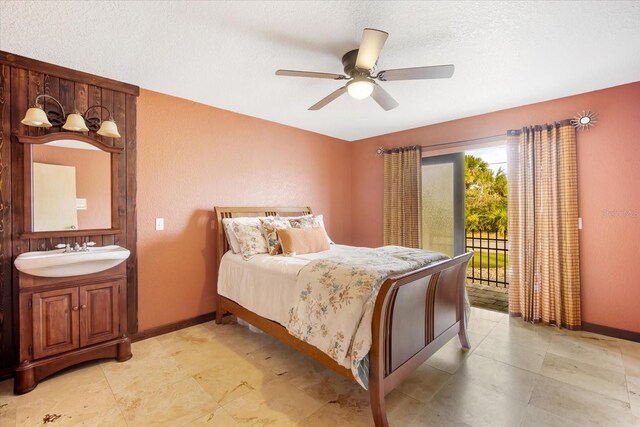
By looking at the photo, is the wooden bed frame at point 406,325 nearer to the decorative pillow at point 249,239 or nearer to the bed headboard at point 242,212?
the decorative pillow at point 249,239

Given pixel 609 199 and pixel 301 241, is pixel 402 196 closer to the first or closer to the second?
pixel 301 241

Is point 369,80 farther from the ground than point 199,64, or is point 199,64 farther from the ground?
point 199,64

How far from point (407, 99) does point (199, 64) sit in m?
2.15

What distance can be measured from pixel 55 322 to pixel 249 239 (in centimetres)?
162

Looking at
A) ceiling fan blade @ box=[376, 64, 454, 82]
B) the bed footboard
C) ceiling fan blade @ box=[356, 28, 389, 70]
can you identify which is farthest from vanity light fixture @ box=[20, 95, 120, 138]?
the bed footboard

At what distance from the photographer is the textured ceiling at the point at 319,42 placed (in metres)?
1.78

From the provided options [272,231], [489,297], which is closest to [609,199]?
[489,297]

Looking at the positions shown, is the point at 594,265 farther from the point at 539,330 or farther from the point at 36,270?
the point at 36,270

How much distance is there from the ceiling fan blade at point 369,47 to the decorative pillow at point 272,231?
1.80 meters

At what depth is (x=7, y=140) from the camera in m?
2.25

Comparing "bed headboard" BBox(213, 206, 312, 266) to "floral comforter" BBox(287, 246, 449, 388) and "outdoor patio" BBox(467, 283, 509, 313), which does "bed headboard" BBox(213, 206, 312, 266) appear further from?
"outdoor patio" BBox(467, 283, 509, 313)

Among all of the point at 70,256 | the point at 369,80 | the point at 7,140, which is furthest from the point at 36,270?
the point at 369,80

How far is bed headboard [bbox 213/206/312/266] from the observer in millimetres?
3293

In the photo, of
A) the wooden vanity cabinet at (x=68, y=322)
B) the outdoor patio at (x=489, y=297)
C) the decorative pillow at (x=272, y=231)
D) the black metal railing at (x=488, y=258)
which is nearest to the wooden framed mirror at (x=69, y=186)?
Result: the wooden vanity cabinet at (x=68, y=322)
